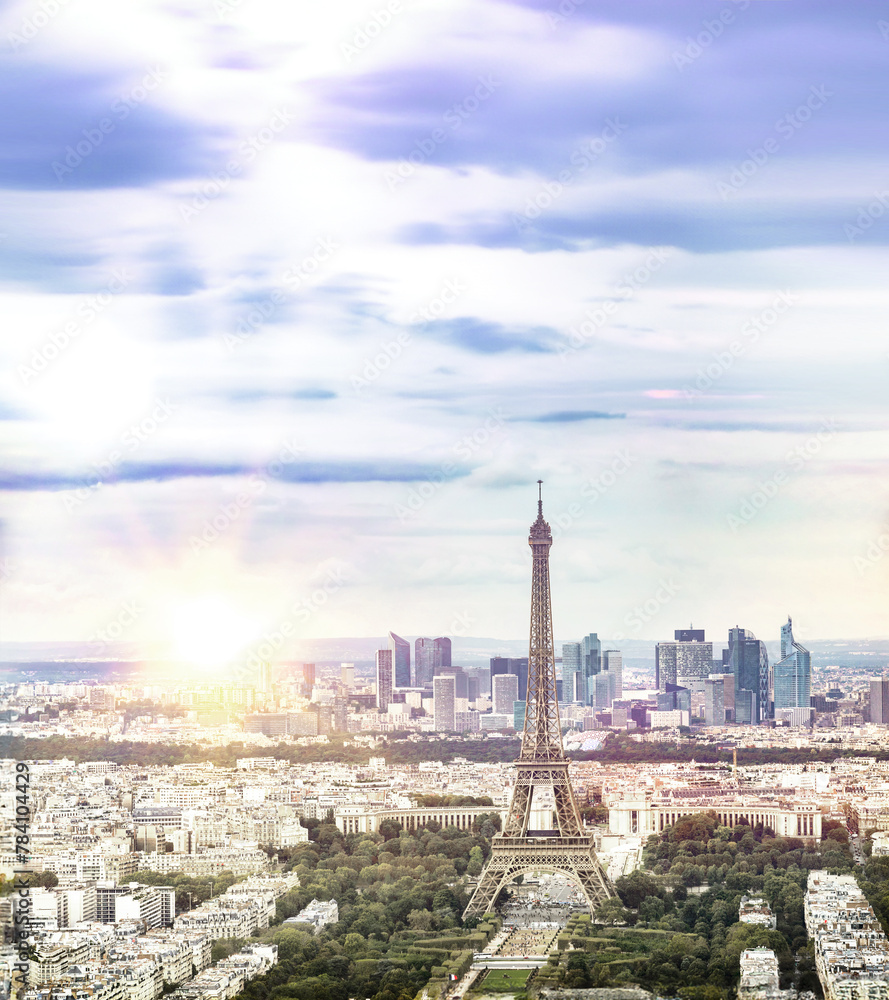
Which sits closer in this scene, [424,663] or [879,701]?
[879,701]

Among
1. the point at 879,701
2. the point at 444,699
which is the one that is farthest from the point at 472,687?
the point at 879,701

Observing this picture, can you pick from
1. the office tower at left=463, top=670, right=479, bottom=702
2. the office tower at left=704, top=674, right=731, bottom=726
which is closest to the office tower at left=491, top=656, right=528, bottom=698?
the office tower at left=463, top=670, right=479, bottom=702

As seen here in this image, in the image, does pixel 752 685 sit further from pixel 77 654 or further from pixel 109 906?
pixel 109 906

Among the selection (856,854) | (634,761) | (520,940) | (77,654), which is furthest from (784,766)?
(520,940)

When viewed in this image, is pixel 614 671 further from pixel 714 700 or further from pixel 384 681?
pixel 384 681

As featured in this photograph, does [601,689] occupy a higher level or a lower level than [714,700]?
higher

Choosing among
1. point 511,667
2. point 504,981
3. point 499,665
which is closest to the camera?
point 504,981

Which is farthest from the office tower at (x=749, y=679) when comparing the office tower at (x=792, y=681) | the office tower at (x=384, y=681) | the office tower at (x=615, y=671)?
the office tower at (x=384, y=681)

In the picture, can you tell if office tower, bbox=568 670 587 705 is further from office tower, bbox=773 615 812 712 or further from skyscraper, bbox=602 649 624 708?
office tower, bbox=773 615 812 712
